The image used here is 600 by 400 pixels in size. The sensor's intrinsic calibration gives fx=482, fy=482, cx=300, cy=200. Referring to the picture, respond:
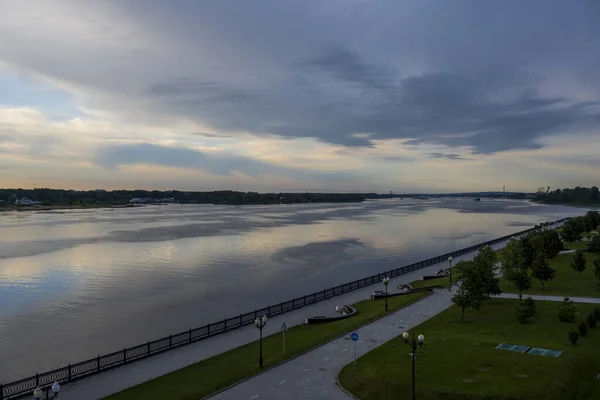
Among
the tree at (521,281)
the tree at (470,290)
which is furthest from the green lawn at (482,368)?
the tree at (521,281)

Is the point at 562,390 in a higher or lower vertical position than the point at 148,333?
higher

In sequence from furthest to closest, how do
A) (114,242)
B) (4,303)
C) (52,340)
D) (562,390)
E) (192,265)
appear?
(114,242), (192,265), (4,303), (52,340), (562,390)

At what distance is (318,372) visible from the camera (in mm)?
22047

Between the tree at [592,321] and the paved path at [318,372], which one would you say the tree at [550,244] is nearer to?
the tree at [592,321]

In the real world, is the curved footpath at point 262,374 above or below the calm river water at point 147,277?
above

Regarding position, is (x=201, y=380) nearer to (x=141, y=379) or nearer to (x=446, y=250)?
(x=141, y=379)

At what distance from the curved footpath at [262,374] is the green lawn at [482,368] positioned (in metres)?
1.21

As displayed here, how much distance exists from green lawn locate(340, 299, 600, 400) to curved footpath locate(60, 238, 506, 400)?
121cm

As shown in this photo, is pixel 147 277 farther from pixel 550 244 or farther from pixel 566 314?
pixel 550 244

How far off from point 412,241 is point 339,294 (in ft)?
173

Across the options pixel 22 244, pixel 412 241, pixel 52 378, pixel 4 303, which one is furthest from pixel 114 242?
pixel 52 378

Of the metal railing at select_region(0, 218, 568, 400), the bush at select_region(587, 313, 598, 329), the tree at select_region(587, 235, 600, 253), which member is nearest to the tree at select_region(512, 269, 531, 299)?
the bush at select_region(587, 313, 598, 329)

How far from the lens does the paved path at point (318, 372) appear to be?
1949 centimetres

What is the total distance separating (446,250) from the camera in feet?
269
